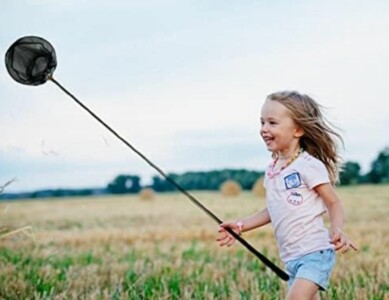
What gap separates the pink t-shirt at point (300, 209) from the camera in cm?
435

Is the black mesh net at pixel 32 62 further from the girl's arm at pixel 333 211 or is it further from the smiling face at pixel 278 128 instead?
the girl's arm at pixel 333 211

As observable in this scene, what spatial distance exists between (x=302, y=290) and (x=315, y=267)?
0.42ft

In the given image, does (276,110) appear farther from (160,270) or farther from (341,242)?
(160,270)

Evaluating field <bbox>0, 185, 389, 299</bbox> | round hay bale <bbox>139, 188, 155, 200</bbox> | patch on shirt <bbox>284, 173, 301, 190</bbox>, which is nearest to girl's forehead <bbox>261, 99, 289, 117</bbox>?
patch on shirt <bbox>284, 173, 301, 190</bbox>

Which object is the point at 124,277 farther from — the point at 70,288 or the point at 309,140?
the point at 309,140

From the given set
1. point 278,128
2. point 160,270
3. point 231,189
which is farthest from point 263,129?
point 231,189

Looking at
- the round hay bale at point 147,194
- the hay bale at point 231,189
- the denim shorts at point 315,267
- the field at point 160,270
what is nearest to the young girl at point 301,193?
the denim shorts at point 315,267

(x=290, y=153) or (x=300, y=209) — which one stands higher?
(x=290, y=153)

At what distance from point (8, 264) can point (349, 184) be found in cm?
3719

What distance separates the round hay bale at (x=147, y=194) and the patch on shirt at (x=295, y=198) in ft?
97.5

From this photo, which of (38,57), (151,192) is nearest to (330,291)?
(38,57)

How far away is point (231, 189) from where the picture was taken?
33625 millimetres

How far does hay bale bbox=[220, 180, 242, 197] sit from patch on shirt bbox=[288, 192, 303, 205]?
2901 cm

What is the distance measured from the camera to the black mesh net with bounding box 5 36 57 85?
4930mm
